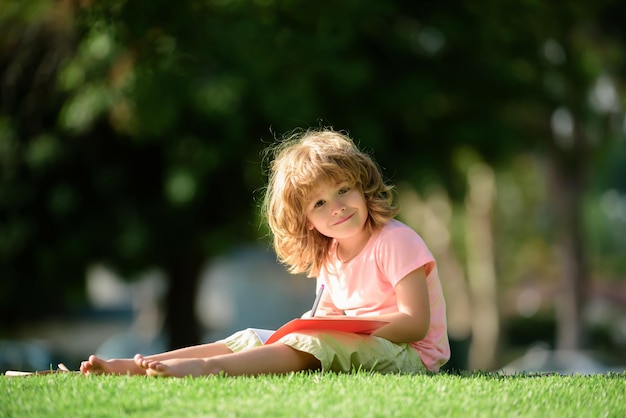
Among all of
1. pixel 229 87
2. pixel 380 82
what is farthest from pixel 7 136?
pixel 380 82

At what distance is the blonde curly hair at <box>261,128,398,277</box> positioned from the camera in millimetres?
5578

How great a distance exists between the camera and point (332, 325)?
5.10m

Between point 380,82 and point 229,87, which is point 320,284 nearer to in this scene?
point 229,87

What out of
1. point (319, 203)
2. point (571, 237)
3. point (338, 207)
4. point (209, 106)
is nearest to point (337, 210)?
point (338, 207)

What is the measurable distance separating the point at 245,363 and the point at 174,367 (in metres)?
0.34

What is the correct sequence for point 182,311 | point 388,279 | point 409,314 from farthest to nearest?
point 182,311
point 388,279
point 409,314

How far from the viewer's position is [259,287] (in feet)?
112

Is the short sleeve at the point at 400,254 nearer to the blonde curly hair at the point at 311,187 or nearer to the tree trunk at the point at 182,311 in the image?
the blonde curly hair at the point at 311,187

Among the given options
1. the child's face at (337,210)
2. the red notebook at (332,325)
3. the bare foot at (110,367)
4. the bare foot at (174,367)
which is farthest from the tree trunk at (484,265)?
the bare foot at (174,367)

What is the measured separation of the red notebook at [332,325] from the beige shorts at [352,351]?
3 cm

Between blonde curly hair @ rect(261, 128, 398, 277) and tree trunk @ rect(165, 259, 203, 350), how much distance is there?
1079 cm

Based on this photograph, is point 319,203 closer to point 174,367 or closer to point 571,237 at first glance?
point 174,367

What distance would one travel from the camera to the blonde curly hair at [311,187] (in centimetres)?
558

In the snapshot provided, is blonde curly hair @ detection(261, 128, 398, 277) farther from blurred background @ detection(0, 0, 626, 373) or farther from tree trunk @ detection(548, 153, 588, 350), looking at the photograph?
tree trunk @ detection(548, 153, 588, 350)
